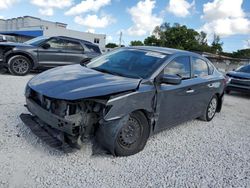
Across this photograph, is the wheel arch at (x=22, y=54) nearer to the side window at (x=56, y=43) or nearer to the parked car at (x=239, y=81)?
the side window at (x=56, y=43)

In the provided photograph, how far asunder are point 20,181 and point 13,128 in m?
1.54

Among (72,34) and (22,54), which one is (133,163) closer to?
(22,54)

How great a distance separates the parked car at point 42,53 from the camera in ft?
28.3

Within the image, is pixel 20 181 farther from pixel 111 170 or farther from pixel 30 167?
pixel 111 170

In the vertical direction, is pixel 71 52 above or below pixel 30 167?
above

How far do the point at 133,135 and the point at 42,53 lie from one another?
676 centimetres

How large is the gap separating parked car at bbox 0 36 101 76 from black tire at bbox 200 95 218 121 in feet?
13.4

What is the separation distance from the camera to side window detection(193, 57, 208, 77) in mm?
5028

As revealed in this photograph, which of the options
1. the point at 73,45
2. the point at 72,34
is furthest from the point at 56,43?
the point at 72,34

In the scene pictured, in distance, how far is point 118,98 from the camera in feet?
10.8

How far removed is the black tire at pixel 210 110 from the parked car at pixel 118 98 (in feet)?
2.98

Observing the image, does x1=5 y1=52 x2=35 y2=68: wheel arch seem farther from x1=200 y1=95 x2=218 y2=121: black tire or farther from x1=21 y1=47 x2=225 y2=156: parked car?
x1=200 y1=95 x2=218 y2=121: black tire

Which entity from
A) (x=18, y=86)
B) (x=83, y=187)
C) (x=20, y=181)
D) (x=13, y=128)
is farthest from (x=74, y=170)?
(x=18, y=86)

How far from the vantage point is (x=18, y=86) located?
7246mm
